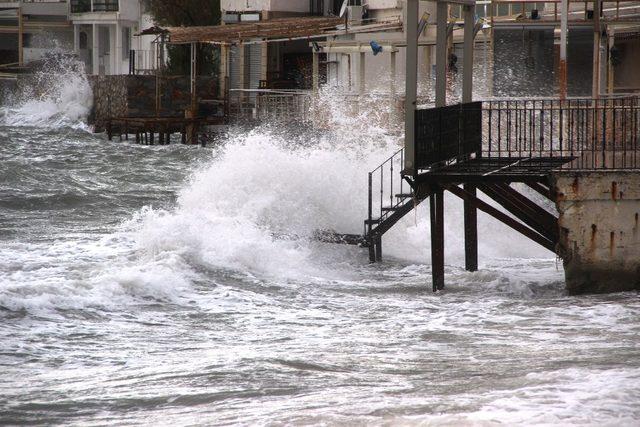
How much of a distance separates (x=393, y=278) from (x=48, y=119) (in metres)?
44.8

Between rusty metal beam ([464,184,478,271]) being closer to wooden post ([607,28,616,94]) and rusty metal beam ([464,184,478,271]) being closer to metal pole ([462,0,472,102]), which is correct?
metal pole ([462,0,472,102])

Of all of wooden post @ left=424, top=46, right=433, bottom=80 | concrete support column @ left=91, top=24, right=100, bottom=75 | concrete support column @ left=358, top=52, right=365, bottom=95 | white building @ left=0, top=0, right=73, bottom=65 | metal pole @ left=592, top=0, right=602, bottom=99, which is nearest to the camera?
metal pole @ left=592, top=0, right=602, bottom=99

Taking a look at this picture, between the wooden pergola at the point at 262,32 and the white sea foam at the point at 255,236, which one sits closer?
the white sea foam at the point at 255,236

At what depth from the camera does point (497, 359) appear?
1182cm

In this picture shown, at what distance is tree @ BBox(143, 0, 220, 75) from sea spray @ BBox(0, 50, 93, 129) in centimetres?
481

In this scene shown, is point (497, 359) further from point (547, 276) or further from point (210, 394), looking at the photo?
point (547, 276)

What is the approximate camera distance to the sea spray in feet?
198

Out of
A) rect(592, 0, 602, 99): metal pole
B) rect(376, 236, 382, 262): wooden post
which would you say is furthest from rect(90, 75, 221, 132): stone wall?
rect(376, 236, 382, 262): wooden post

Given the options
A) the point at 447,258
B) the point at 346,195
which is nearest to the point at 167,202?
the point at 346,195

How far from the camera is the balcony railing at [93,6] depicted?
67.9 m

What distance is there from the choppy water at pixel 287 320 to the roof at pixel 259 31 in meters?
14.8

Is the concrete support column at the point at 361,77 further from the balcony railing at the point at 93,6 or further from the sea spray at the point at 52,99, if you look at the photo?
the balcony railing at the point at 93,6

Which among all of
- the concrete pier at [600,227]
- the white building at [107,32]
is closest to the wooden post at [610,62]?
the concrete pier at [600,227]

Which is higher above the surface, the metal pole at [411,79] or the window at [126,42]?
the window at [126,42]
